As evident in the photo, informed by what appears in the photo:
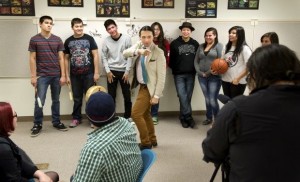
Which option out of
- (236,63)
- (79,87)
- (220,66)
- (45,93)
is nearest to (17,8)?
(45,93)

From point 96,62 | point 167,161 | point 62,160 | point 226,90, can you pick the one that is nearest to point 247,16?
point 226,90

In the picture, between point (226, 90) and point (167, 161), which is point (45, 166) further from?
point (226, 90)

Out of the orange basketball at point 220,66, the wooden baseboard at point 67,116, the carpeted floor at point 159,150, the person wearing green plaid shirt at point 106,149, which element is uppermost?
the orange basketball at point 220,66

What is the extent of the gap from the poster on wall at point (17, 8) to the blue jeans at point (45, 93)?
3.40 ft

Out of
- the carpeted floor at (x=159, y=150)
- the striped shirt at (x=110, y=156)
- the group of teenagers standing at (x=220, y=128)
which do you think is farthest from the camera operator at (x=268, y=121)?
the carpeted floor at (x=159, y=150)

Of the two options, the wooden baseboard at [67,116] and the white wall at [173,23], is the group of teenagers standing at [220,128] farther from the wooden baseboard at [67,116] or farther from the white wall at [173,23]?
the wooden baseboard at [67,116]

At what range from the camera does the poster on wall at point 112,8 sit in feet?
14.6

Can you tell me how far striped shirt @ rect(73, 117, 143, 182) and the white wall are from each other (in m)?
3.16

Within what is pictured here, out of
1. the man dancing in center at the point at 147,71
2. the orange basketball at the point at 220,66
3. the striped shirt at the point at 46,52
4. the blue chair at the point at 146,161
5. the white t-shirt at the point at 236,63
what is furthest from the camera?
the striped shirt at the point at 46,52

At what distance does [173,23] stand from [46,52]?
1934mm

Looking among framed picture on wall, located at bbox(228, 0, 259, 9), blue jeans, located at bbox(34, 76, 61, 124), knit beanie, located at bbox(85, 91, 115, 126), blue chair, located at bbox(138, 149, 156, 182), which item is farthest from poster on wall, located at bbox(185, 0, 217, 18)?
knit beanie, located at bbox(85, 91, 115, 126)

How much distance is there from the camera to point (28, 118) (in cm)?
466

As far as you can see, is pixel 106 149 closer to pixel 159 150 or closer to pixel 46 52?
pixel 159 150

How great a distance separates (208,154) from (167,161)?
207 cm
